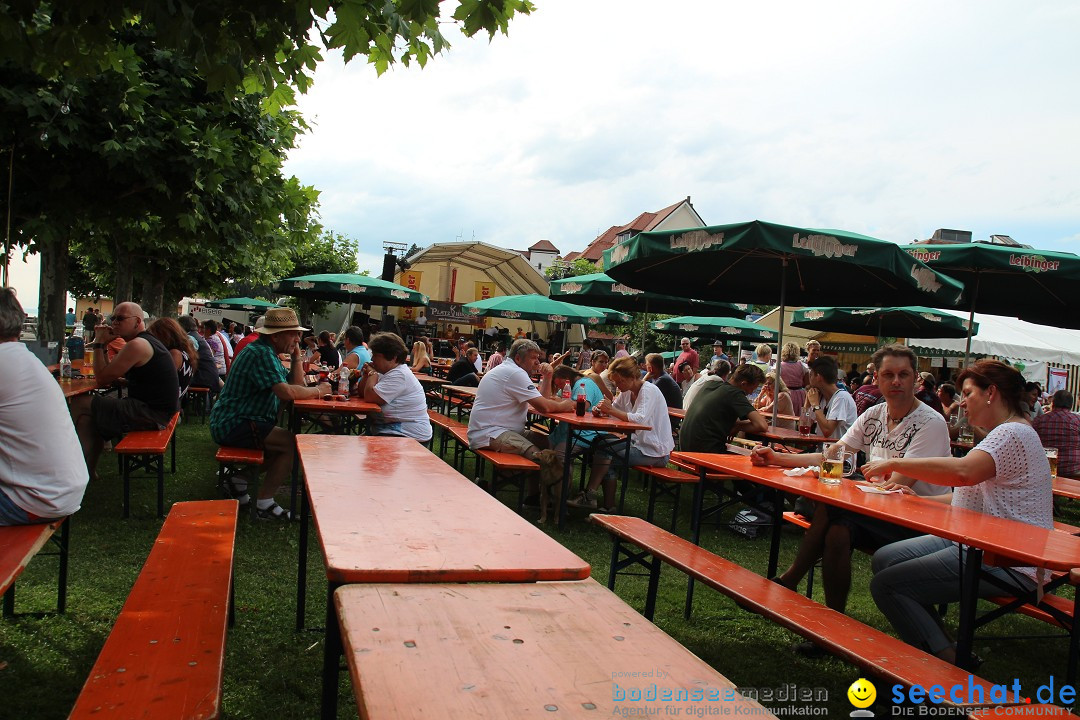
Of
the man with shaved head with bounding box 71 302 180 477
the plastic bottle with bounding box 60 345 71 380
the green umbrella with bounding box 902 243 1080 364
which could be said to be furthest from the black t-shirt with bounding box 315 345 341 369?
the green umbrella with bounding box 902 243 1080 364

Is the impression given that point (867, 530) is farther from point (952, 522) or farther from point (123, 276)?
point (123, 276)

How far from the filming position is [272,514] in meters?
5.81

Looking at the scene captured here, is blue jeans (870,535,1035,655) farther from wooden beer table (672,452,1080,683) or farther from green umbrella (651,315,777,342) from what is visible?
green umbrella (651,315,777,342)

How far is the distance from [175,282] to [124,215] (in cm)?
1317

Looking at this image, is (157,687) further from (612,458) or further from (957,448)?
(957,448)

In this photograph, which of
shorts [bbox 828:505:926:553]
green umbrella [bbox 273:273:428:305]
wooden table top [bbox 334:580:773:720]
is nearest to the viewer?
wooden table top [bbox 334:580:773:720]

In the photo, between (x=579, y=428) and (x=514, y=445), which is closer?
(x=579, y=428)

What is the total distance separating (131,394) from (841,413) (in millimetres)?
6223

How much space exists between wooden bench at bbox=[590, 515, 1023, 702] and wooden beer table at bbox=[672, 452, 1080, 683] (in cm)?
31

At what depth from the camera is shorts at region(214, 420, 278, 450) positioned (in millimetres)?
5812

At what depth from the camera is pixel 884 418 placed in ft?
14.0

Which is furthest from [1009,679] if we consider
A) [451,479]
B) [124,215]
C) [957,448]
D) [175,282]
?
[175,282]

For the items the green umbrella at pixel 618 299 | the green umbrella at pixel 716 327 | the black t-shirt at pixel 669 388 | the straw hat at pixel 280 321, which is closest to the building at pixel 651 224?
the green umbrella at pixel 716 327

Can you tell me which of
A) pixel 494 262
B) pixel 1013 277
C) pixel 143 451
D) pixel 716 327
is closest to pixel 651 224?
pixel 494 262
